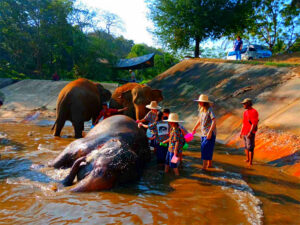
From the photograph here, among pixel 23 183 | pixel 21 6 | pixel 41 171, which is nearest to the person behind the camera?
pixel 23 183

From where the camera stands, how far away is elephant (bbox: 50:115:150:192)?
4.19m

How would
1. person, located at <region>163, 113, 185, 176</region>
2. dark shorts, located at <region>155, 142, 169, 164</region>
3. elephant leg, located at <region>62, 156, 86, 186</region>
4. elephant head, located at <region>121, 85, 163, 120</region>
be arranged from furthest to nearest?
elephant head, located at <region>121, 85, 163, 120</region> → dark shorts, located at <region>155, 142, 169, 164</region> → person, located at <region>163, 113, 185, 176</region> → elephant leg, located at <region>62, 156, 86, 186</region>

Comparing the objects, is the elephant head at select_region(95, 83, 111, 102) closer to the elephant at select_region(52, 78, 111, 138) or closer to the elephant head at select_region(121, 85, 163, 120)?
the elephant at select_region(52, 78, 111, 138)

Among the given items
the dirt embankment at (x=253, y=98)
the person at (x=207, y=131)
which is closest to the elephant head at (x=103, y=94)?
the dirt embankment at (x=253, y=98)

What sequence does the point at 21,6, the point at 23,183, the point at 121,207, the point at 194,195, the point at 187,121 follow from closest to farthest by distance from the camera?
the point at 121,207
the point at 194,195
the point at 23,183
the point at 187,121
the point at 21,6

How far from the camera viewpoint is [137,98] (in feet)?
25.7

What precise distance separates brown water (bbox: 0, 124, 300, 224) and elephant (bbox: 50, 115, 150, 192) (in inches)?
6.6

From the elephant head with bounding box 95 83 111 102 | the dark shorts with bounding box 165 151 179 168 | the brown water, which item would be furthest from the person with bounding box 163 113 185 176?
the elephant head with bounding box 95 83 111 102

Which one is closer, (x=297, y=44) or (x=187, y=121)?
(x=187, y=121)

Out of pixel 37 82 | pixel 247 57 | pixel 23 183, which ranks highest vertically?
pixel 247 57

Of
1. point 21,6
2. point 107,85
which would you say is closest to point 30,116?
point 107,85

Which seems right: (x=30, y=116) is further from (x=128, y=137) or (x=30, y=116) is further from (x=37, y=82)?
(x=128, y=137)

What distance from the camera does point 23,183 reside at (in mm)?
4469

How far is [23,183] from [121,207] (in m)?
1.95
